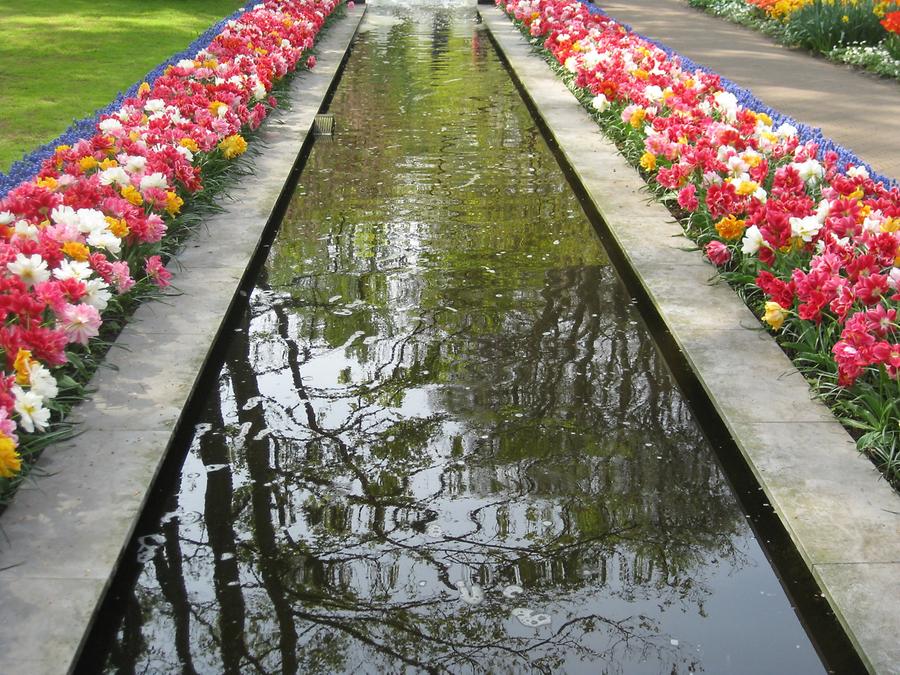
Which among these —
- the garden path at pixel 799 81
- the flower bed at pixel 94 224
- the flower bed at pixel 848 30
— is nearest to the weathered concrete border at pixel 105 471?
the flower bed at pixel 94 224

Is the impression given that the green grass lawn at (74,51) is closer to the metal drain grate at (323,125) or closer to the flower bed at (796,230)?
the metal drain grate at (323,125)

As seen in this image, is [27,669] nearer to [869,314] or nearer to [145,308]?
[145,308]

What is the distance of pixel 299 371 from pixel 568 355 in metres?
1.24

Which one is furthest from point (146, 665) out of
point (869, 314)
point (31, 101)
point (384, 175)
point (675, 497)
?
point (31, 101)

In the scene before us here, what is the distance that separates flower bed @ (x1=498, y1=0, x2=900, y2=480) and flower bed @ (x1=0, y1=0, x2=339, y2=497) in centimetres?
292

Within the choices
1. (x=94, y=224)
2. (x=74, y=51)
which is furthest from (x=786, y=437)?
(x=74, y=51)

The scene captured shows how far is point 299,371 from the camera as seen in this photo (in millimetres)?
4652

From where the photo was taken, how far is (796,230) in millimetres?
4934

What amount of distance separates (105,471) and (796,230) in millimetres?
3303

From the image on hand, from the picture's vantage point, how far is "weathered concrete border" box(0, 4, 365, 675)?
2854 millimetres

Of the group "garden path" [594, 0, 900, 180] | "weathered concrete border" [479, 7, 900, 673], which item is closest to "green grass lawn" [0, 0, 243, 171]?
"weathered concrete border" [479, 7, 900, 673]

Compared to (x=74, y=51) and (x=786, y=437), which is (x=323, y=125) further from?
(x=786, y=437)

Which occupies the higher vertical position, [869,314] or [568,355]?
[869,314]

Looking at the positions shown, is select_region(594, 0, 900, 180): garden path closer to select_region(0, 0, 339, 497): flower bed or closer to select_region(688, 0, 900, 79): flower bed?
select_region(688, 0, 900, 79): flower bed
